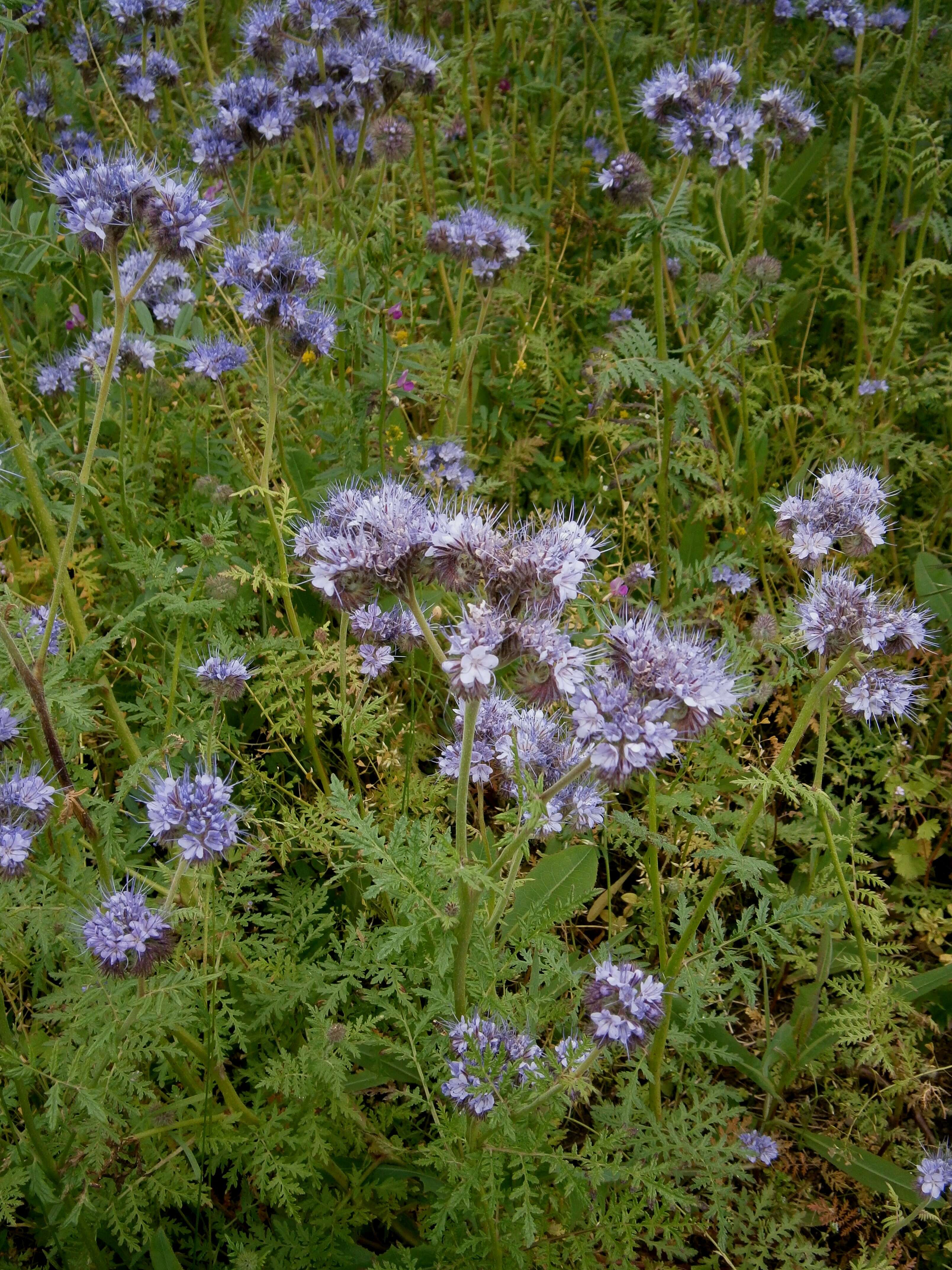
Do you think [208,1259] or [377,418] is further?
[377,418]

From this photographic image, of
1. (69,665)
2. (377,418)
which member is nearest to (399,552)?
(69,665)

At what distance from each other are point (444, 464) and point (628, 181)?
3.53 feet

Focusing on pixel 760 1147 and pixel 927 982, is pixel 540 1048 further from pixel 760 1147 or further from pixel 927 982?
pixel 927 982

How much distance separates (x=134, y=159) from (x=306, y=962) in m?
2.17

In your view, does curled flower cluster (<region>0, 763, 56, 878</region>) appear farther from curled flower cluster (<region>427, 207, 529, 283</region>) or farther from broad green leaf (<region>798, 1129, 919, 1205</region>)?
curled flower cluster (<region>427, 207, 529, 283</region>)

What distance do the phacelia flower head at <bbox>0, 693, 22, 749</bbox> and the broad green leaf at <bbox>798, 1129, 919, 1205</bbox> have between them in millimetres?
2199

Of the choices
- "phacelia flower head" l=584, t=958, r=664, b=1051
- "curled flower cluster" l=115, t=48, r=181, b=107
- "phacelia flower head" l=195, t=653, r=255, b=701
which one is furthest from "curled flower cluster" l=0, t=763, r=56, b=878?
"curled flower cluster" l=115, t=48, r=181, b=107

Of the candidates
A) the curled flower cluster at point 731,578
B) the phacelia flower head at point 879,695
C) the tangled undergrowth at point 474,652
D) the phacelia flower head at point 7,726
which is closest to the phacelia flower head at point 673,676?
the tangled undergrowth at point 474,652

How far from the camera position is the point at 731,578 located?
3432mm

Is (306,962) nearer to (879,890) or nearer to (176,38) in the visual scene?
(879,890)

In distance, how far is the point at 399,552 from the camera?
1.75m

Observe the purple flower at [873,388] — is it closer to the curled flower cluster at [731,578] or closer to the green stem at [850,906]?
the curled flower cluster at [731,578]

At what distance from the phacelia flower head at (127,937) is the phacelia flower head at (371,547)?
2.23 feet

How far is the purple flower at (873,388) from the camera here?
12.6ft
